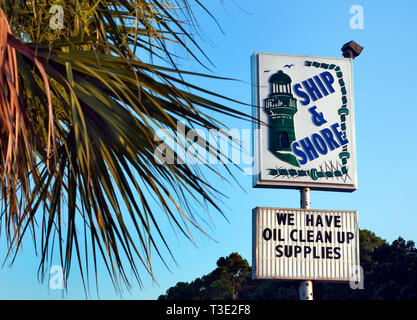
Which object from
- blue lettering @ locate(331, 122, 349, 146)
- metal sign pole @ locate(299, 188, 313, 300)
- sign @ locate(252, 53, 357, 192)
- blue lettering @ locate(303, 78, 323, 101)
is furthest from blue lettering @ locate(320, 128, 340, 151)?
metal sign pole @ locate(299, 188, 313, 300)

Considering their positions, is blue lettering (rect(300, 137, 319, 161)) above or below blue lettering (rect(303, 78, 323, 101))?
below

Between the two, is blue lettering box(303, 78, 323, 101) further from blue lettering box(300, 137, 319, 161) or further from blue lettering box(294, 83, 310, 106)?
blue lettering box(300, 137, 319, 161)

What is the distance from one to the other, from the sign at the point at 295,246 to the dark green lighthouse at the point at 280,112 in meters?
2.36

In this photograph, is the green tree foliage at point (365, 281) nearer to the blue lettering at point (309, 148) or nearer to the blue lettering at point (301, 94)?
the blue lettering at point (309, 148)

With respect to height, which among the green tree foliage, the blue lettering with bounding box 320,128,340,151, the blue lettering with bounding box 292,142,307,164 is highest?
the blue lettering with bounding box 320,128,340,151

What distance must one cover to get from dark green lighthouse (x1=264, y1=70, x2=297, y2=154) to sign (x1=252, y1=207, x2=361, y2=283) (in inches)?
93.0

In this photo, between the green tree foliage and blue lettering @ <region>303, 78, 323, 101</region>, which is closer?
blue lettering @ <region>303, 78, 323, 101</region>

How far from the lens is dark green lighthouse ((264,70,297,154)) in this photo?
2158cm

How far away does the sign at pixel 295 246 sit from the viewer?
21016mm

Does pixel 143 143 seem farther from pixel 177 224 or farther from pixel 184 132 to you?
pixel 177 224

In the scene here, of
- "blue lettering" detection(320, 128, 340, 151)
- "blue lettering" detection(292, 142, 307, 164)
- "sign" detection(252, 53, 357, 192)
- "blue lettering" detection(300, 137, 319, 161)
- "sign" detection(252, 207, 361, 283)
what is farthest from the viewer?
"blue lettering" detection(320, 128, 340, 151)

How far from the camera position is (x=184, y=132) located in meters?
5.00

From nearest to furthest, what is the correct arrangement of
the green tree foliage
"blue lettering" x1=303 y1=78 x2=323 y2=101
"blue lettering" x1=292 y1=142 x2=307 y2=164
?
"blue lettering" x1=292 y1=142 x2=307 y2=164
"blue lettering" x1=303 y1=78 x2=323 y2=101
the green tree foliage
